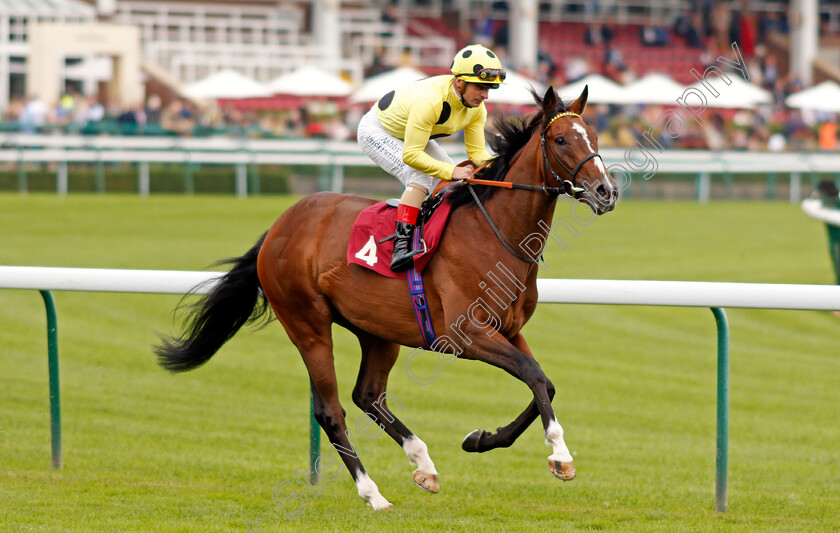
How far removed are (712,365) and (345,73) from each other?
21017 millimetres

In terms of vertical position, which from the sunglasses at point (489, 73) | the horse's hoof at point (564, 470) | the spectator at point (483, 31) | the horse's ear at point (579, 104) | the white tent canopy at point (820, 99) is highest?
the spectator at point (483, 31)

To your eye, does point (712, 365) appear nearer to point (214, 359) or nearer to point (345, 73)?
point (214, 359)

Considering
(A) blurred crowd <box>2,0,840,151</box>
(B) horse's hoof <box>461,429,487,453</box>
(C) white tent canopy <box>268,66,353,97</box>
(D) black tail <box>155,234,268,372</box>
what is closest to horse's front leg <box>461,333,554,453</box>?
(B) horse's hoof <box>461,429,487,453</box>

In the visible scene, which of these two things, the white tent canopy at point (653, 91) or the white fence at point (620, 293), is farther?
the white tent canopy at point (653, 91)

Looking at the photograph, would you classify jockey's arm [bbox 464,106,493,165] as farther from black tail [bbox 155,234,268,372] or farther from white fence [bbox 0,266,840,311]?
black tail [bbox 155,234,268,372]

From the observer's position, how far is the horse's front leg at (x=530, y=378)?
13.6 ft

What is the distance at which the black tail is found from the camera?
17.8ft

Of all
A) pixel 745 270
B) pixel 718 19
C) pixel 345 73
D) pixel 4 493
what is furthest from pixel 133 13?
pixel 4 493

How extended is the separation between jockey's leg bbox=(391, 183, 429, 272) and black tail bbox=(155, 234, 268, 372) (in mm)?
873

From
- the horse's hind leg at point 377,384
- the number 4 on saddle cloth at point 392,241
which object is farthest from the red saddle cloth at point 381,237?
the horse's hind leg at point 377,384

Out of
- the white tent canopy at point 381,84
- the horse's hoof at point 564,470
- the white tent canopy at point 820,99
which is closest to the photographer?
the horse's hoof at point 564,470

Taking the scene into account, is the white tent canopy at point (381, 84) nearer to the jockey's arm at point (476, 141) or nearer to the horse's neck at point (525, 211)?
the jockey's arm at point (476, 141)

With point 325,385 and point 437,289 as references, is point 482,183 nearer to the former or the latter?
point 437,289

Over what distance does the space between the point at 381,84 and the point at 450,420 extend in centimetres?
1730
